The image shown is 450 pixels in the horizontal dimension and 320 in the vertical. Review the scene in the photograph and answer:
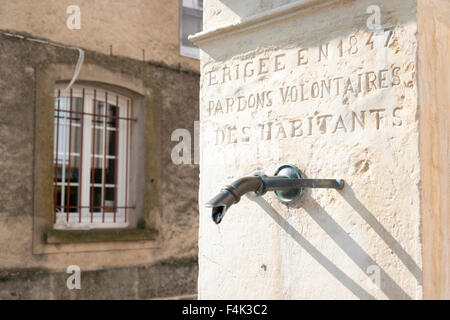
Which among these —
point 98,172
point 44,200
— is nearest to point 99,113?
point 98,172

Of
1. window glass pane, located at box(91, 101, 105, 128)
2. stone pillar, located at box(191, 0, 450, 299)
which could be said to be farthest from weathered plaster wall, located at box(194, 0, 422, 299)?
window glass pane, located at box(91, 101, 105, 128)

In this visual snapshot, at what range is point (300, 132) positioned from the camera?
2014 millimetres

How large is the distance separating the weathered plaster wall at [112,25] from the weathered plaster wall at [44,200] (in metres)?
0.15

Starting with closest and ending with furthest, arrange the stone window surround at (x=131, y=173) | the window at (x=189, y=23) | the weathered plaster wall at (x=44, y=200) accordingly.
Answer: the weathered plaster wall at (x=44, y=200)
the stone window surround at (x=131, y=173)
the window at (x=189, y=23)

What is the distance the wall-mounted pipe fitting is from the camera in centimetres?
173

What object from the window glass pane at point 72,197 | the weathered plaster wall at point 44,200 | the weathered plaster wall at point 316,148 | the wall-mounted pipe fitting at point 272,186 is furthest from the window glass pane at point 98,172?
the wall-mounted pipe fitting at point 272,186

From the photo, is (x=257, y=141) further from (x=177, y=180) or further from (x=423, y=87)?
(x=177, y=180)

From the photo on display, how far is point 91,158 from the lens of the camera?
6.96m

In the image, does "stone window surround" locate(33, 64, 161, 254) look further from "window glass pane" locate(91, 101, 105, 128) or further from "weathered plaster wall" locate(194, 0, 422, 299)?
"weathered plaster wall" locate(194, 0, 422, 299)

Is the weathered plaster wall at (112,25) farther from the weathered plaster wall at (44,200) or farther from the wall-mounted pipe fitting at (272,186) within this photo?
the wall-mounted pipe fitting at (272,186)

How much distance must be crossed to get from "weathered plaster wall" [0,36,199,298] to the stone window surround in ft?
0.06

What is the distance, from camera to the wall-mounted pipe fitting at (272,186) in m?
1.73
